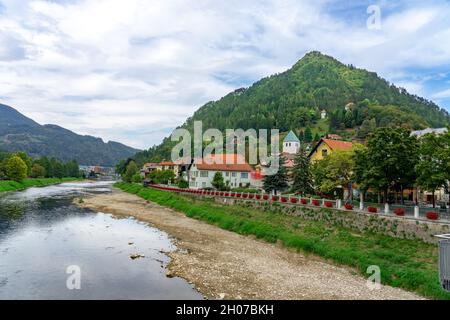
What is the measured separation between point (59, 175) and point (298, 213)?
135282 mm

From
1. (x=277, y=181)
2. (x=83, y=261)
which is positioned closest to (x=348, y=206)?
(x=277, y=181)

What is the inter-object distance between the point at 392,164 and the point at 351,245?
908 cm

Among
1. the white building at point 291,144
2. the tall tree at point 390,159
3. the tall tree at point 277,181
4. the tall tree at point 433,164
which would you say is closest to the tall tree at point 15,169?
the tall tree at point 277,181

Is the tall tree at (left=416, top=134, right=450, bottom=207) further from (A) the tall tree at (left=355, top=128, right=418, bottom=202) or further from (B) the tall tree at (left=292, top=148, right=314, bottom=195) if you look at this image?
(B) the tall tree at (left=292, top=148, right=314, bottom=195)

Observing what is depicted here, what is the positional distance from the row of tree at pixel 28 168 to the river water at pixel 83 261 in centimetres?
5800

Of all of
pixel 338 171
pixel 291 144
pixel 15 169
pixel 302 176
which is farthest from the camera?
pixel 291 144

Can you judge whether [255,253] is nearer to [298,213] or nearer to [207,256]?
[207,256]

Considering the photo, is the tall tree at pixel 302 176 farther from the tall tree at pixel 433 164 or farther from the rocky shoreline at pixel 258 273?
the tall tree at pixel 433 164

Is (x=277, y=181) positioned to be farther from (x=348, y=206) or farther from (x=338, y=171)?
(x=348, y=206)

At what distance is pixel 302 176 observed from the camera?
43.1 metres

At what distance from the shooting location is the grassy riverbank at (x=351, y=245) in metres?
19.6

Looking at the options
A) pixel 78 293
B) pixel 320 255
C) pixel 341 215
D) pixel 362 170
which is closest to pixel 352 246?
pixel 320 255

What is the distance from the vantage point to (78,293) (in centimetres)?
1783

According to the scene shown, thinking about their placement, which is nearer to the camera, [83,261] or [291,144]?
[83,261]
